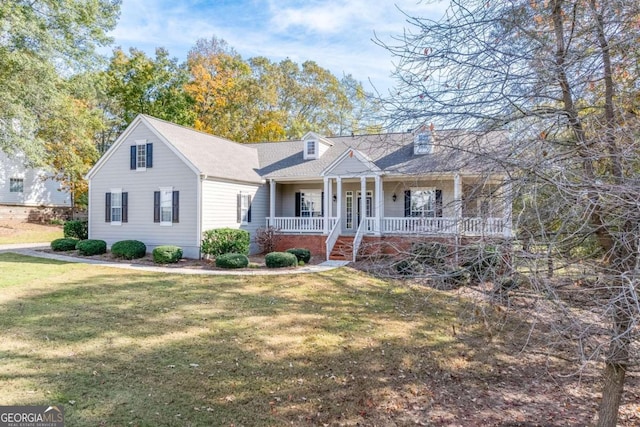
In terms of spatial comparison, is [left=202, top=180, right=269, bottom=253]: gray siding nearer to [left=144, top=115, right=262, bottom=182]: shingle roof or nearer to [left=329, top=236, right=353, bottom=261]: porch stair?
[left=144, top=115, right=262, bottom=182]: shingle roof

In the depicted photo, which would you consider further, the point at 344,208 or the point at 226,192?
the point at 344,208

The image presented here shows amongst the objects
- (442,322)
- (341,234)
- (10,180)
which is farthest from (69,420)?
(10,180)

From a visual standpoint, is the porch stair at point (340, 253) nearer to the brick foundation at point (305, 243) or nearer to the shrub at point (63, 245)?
the brick foundation at point (305, 243)

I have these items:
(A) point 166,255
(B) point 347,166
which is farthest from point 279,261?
(B) point 347,166

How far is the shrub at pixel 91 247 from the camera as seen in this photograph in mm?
16406

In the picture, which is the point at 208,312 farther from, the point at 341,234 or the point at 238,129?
the point at 238,129

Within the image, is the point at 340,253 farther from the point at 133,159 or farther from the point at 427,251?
the point at 427,251

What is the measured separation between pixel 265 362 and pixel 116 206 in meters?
14.9

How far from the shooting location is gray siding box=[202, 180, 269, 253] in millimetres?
16375

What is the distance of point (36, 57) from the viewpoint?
19.0m

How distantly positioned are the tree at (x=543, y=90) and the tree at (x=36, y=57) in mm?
20439

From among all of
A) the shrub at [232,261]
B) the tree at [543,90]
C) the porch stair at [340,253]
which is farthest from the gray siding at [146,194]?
the tree at [543,90]

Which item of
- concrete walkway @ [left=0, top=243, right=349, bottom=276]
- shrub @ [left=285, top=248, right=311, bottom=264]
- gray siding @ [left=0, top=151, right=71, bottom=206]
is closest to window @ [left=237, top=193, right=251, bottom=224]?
shrub @ [left=285, top=248, right=311, bottom=264]

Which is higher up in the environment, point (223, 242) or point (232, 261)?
point (223, 242)
